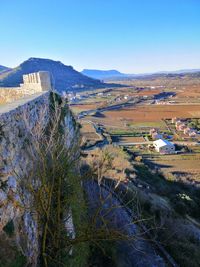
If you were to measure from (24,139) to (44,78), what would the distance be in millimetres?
8710

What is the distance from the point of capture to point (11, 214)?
500cm

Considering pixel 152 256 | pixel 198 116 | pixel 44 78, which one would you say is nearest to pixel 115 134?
pixel 198 116

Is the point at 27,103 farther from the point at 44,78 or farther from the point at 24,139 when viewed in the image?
the point at 44,78

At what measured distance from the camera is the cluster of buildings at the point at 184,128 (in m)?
49.1

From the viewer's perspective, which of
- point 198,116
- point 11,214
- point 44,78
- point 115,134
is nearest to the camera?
point 11,214

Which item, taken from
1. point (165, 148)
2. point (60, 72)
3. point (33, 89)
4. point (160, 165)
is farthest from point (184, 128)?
point (60, 72)

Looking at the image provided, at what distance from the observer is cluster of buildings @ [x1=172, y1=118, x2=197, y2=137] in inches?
1935

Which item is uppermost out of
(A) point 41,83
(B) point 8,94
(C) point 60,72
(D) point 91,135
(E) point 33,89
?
(C) point 60,72

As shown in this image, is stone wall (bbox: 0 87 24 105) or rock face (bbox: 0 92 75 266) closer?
rock face (bbox: 0 92 75 266)

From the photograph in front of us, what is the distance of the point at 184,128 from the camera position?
53.3 m

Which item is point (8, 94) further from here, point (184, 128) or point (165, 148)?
point (184, 128)

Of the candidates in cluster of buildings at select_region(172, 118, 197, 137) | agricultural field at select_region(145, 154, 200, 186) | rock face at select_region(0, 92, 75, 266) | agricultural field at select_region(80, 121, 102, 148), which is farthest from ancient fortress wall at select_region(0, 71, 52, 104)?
cluster of buildings at select_region(172, 118, 197, 137)

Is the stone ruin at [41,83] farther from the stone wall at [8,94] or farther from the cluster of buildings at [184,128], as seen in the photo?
the cluster of buildings at [184,128]

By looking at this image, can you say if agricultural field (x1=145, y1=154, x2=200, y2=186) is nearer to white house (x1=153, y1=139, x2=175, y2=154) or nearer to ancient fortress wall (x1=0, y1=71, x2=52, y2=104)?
white house (x1=153, y1=139, x2=175, y2=154)
